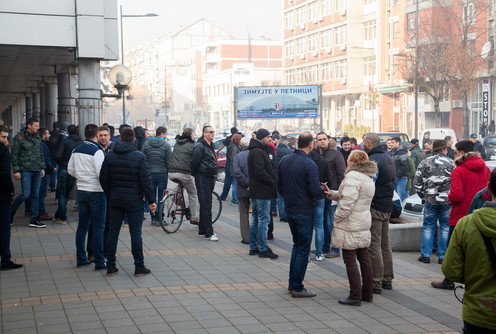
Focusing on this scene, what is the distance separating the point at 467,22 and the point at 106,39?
3836cm

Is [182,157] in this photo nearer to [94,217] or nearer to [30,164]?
[30,164]

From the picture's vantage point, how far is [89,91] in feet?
48.5

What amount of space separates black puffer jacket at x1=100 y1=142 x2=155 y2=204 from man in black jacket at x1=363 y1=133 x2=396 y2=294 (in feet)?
9.13

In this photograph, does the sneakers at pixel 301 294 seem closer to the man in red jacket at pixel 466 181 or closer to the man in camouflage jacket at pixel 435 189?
the man in red jacket at pixel 466 181

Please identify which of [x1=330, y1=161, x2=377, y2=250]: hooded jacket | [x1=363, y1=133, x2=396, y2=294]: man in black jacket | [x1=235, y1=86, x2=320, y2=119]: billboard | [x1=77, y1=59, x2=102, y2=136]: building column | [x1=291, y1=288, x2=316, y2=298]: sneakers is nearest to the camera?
[x1=330, y1=161, x2=377, y2=250]: hooded jacket

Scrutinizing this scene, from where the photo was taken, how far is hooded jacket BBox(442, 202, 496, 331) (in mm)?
4074

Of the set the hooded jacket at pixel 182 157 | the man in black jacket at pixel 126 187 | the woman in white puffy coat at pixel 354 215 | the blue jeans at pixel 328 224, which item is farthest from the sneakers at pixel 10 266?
the blue jeans at pixel 328 224

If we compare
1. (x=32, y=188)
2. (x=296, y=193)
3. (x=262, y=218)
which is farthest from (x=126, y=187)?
(x=32, y=188)

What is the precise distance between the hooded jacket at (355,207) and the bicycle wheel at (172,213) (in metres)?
5.46

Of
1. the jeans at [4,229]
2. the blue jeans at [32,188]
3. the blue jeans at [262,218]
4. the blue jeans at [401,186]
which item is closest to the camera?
the jeans at [4,229]

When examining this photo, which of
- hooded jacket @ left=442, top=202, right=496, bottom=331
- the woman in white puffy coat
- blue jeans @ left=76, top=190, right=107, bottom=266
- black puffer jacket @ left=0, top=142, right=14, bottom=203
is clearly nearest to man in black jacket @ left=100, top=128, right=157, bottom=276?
blue jeans @ left=76, top=190, right=107, bottom=266

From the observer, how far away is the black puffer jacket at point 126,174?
28.9 feet

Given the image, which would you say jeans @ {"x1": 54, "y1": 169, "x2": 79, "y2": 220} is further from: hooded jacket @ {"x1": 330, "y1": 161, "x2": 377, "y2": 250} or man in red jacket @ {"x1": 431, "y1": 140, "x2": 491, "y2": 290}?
man in red jacket @ {"x1": 431, "y1": 140, "x2": 491, "y2": 290}

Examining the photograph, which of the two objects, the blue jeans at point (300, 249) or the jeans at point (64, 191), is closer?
the blue jeans at point (300, 249)
